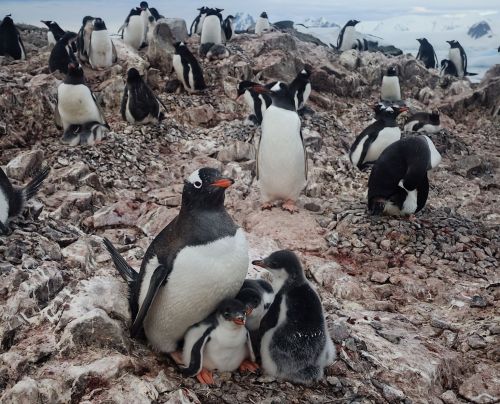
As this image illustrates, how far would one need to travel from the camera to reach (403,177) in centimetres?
531

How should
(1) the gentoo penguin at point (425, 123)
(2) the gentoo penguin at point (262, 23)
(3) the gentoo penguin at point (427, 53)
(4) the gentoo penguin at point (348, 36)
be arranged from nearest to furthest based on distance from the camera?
(1) the gentoo penguin at point (425, 123)
(4) the gentoo penguin at point (348, 36)
(2) the gentoo penguin at point (262, 23)
(3) the gentoo penguin at point (427, 53)

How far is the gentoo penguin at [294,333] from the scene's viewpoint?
276cm

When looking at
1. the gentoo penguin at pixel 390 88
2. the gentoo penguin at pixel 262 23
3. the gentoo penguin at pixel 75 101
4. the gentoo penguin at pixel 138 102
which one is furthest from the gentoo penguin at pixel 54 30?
the gentoo penguin at pixel 390 88

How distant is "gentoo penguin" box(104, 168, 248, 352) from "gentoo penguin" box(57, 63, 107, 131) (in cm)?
520

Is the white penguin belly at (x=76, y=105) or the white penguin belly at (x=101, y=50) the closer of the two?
the white penguin belly at (x=76, y=105)

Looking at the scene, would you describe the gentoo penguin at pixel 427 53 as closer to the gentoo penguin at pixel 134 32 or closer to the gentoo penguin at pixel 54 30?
the gentoo penguin at pixel 134 32

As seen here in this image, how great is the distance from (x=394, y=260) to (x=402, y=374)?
2.08 metres

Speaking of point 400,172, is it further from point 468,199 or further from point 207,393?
point 207,393

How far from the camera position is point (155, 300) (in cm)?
280

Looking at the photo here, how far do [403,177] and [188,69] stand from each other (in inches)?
218

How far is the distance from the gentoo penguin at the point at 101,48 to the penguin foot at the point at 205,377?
864 cm

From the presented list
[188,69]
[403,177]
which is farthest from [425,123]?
[403,177]

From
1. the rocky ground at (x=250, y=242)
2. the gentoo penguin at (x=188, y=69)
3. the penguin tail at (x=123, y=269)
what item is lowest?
the rocky ground at (x=250, y=242)

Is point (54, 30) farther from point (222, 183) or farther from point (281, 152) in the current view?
point (222, 183)
